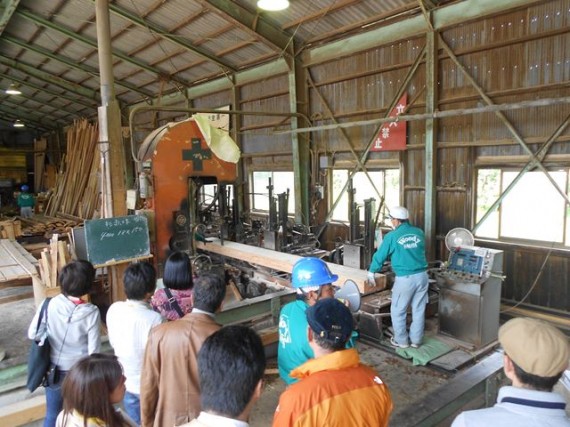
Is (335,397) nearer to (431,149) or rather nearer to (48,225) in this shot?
(431,149)

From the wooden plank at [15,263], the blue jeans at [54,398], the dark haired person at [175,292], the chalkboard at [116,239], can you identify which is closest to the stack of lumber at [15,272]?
the wooden plank at [15,263]

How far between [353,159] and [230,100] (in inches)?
158

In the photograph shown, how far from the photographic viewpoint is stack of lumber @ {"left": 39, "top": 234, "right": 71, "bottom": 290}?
4.14 metres

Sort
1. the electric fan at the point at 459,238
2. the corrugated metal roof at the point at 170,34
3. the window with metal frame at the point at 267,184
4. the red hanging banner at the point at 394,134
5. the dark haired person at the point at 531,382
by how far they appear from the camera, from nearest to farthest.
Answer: the dark haired person at the point at 531,382 < the electric fan at the point at 459,238 < the red hanging banner at the point at 394,134 < the corrugated metal roof at the point at 170,34 < the window with metal frame at the point at 267,184

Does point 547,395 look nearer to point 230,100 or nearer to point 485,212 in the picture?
point 485,212

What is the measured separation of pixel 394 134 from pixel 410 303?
10.1ft

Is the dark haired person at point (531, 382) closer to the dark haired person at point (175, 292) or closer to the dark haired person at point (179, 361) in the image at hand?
the dark haired person at point (179, 361)

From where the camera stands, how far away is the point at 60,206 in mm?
12633

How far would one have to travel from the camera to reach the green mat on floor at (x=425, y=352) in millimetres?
4230

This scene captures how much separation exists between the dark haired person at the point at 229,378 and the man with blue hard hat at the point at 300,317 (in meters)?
0.58

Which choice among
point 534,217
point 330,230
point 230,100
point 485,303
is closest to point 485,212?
point 534,217

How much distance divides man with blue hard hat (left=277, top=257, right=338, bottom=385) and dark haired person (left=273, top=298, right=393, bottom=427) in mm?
378

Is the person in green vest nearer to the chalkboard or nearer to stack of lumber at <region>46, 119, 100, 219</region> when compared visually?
stack of lumber at <region>46, 119, 100, 219</region>

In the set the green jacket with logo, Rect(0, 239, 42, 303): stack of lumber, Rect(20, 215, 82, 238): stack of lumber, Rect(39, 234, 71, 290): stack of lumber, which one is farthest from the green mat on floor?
Rect(20, 215, 82, 238): stack of lumber
